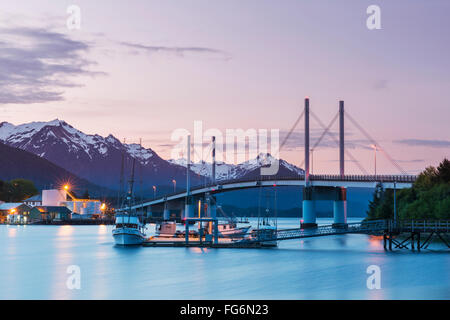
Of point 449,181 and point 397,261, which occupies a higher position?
point 449,181

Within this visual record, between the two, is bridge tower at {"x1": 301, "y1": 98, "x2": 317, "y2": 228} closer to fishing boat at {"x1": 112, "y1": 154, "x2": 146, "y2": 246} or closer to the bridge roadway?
the bridge roadway

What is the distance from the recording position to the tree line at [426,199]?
78762mm

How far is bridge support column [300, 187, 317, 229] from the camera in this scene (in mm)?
112938

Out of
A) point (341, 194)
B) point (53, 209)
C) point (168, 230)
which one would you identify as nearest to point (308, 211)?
point (341, 194)

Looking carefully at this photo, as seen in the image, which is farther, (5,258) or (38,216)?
(38,216)

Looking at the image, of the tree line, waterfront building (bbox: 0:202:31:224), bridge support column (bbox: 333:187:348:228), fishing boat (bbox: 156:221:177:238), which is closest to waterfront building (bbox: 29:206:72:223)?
waterfront building (bbox: 0:202:31:224)

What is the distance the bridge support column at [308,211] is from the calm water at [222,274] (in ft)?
145

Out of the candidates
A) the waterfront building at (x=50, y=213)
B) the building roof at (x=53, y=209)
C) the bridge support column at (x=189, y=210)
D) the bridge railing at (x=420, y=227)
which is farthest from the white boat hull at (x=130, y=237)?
the building roof at (x=53, y=209)

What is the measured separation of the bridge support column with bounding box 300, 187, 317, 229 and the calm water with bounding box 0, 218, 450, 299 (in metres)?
44.1
